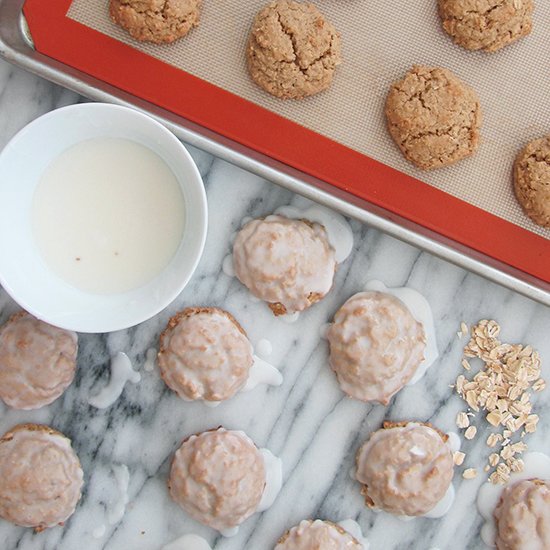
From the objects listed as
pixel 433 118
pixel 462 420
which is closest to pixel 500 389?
pixel 462 420

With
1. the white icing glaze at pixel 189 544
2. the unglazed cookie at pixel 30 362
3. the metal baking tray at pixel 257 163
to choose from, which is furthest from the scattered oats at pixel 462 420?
the unglazed cookie at pixel 30 362

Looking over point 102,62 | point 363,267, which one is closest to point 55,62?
point 102,62

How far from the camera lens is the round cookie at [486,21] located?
4.25ft

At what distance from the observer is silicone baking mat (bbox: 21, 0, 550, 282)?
Result: 1317 mm

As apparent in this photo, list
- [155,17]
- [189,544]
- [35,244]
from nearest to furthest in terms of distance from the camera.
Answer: [35,244] < [155,17] < [189,544]

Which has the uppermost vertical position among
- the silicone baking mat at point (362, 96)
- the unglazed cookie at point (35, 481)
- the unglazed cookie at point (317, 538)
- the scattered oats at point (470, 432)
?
the silicone baking mat at point (362, 96)

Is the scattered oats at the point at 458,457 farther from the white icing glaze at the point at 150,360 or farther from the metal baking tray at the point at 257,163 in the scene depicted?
the white icing glaze at the point at 150,360

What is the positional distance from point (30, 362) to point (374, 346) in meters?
0.63

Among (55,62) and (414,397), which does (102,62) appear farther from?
(414,397)

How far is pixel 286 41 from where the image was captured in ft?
4.24

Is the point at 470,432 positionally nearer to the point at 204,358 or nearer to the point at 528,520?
the point at 528,520

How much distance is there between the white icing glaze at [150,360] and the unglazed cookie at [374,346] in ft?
1.10

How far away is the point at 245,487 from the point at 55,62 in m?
0.83

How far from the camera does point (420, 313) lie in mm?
1424
